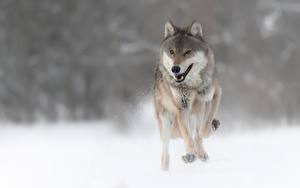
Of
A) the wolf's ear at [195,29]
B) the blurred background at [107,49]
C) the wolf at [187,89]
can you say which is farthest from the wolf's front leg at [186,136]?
the blurred background at [107,49]

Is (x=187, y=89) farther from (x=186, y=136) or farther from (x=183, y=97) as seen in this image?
(x=186, y=136)

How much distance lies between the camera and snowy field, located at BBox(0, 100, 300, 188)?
10.2m

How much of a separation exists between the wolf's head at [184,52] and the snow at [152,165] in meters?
1.09

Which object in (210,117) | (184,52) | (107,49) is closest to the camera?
(184,52)

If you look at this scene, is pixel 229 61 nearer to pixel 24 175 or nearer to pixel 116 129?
pixel 116 129

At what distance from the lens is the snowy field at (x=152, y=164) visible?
10219mm

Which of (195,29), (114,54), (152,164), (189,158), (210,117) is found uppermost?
(114,54)

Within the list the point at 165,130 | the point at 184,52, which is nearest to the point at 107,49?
the point at 165,130

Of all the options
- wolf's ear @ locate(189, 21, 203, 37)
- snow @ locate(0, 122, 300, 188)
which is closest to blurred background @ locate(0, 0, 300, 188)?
snow @ locate(0, 122, 300, 188)

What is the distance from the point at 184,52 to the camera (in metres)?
11.2

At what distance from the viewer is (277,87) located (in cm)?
3141

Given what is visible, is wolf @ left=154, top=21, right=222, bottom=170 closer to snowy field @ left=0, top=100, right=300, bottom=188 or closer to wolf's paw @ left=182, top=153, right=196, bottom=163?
wolf's paw @ left=182, top=153, right=196, bottom=163

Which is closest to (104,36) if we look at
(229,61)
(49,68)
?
(49,68)

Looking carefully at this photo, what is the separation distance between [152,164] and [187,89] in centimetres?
140
